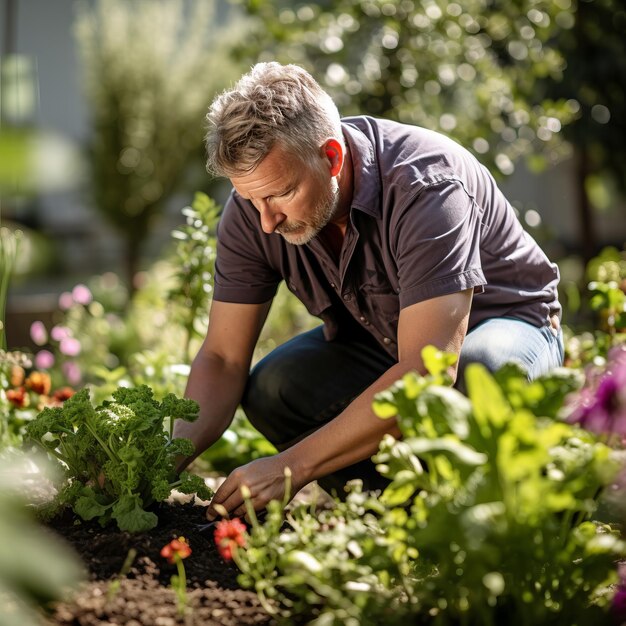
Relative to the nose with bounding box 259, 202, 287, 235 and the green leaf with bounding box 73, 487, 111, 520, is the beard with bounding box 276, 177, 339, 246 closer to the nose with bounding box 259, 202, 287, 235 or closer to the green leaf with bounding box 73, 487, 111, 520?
the nose with bounding box 259, 202, 287, 235

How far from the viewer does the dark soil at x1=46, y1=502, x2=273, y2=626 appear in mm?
1471

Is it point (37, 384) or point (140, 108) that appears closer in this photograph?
A: point (37, 384)

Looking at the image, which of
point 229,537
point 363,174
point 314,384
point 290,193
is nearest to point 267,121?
point 290,193

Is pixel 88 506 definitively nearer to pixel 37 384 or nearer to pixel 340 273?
pixel 340 273

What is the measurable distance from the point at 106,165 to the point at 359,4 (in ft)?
19.4

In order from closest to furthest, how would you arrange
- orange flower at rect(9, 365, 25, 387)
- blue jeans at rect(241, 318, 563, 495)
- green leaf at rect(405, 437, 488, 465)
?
green leaf at rect(405, 437, 488, 465) → blue jeans at rect(241, 318, 563, 495) → orange flower at rect(9, 365, 25, 387)

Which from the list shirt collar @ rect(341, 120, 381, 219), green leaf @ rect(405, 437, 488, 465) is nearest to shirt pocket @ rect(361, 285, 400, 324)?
shirt collar @ rect(341, 120, 381, 219)

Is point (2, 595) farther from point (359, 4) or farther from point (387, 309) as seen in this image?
point (359, 4)

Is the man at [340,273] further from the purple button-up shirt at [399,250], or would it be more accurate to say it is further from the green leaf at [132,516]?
the green leaf at [132,516]

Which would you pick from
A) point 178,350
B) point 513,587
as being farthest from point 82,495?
point 178,350

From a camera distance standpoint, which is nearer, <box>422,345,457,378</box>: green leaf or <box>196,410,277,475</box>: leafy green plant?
<box>422,345,457,378</box>: green leaf

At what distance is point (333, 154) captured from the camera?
2.08 meters

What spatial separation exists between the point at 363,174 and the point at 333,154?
90 mm

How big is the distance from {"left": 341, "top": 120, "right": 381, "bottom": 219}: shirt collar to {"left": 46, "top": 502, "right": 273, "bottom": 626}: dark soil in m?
0.84
